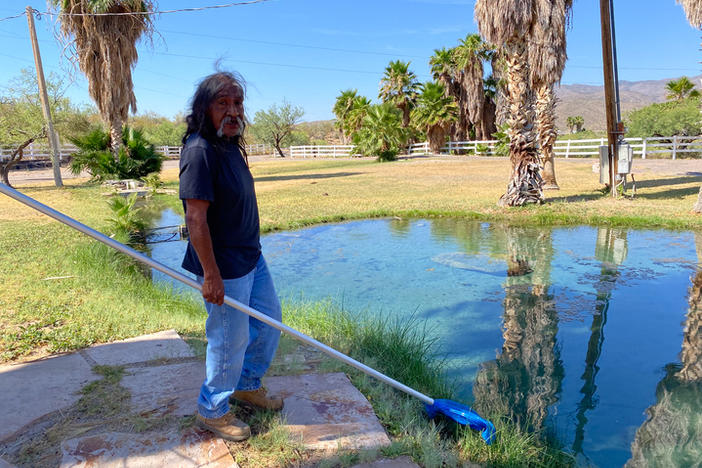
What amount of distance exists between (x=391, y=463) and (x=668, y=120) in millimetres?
36884

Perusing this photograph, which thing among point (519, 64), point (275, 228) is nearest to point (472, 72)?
point (519, 64)

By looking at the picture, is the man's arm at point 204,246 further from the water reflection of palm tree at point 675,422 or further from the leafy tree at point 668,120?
the leafy tree at point 668,120

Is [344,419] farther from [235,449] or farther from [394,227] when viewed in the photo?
[394,227]

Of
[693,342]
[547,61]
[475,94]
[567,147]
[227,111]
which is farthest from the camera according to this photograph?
[475,94]

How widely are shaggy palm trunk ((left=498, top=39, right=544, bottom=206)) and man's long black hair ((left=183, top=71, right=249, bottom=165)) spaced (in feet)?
31.3

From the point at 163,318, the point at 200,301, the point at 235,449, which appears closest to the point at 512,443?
the point at 235,449

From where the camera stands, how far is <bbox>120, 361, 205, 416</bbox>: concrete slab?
2.74 metres

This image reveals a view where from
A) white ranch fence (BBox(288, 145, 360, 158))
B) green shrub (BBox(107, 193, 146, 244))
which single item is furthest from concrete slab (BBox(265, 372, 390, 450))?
white ranch fence (BBox(288, 145, 360, 158))

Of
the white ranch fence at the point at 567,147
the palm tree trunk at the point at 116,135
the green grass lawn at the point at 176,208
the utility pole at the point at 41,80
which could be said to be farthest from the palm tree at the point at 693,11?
the white ranch fence at the point at 567,147

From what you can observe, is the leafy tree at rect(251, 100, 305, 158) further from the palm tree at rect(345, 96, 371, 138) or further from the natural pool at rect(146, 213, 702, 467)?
the natural pool at rect(146, 213, 702, 467)

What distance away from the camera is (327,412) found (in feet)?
9.12

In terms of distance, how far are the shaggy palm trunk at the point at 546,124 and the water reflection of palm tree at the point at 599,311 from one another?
5619 mm

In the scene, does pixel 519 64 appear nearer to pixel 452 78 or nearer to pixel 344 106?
pixel 452 78

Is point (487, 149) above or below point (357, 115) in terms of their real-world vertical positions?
below
